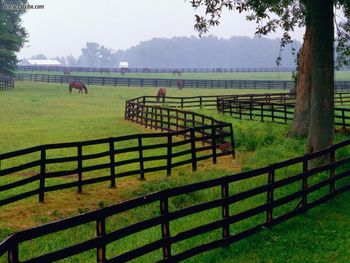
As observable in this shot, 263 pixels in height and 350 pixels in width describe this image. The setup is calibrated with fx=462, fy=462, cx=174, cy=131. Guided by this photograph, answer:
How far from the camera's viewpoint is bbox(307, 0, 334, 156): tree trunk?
513 inches

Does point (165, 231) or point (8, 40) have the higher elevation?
point (8, 40)

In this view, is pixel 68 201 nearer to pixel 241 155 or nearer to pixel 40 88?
pixel 241 155

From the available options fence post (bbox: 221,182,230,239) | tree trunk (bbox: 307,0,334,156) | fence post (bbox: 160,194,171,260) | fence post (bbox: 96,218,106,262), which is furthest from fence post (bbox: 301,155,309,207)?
fence post (bbox: 96,218,106,262)

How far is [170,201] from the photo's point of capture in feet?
36.9

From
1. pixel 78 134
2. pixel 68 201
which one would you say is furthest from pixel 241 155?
pixel 78 134

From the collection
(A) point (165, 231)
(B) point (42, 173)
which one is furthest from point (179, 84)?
(A) point (165, 231)

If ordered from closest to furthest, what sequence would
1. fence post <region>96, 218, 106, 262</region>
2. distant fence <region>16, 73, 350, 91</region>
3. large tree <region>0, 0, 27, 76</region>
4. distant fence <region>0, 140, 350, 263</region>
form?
1. distant fence <region>0, 140, 350, 263</region>
2. fence post <region>96, 218, 106, 262</region>
3. large tree <region>0, 0, 27, 76</region>
4. distant fence <region>16, 73, 350, 91</region>

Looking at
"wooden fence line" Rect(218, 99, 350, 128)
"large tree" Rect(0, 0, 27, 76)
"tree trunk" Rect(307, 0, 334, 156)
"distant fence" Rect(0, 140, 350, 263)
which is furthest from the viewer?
"large tree" Rect(0, 0, 27, 76)

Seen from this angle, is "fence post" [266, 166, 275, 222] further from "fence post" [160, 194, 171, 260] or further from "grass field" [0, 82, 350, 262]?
"fence post" [160, 194, 171, 260]

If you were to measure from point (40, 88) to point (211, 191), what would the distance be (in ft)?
156

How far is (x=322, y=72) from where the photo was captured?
13.4 metres

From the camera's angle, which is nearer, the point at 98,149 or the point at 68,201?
the point at 68,201

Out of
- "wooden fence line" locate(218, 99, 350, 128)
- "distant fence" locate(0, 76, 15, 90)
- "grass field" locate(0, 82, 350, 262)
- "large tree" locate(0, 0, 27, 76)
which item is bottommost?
"grass field" locate(0, 82, 350, 262)

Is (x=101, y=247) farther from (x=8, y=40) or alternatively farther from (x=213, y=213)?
(x=8, y=40)
